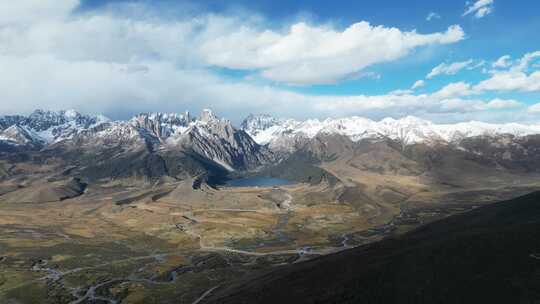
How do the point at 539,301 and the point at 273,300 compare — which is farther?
the point at 273,300

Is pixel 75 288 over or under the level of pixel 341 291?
under

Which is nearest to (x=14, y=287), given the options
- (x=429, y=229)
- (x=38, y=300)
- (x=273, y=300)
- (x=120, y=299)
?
(x=38, y=300)

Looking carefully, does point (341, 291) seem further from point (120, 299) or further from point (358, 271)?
point (120, 299)

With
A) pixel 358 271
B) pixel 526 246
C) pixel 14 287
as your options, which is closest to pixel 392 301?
pixel 358 271

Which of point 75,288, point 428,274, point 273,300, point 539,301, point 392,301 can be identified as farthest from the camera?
point 75,288

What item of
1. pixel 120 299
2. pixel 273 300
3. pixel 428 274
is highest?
pixel 428 274

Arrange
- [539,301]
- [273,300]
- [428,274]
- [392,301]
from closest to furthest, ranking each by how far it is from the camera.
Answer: [539,301] → [392,301] → [428,274] → [273,300]
